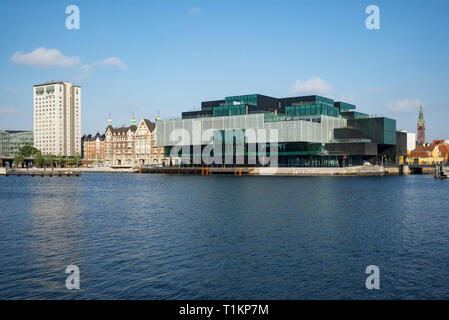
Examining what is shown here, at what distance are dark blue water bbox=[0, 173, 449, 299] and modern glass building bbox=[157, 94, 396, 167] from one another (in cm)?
→ 9640

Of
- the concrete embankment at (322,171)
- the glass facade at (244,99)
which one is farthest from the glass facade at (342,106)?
the glass facade at (244,99)

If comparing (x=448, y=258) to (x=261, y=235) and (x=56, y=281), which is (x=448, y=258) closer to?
(x=261, y=235)

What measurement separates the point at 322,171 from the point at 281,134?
18.7 metres

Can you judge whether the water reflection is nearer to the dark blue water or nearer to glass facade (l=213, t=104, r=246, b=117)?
the dark blue water

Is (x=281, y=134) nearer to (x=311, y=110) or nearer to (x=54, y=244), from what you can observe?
(x=311, y=110)

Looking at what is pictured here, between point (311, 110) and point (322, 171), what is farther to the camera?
point (311, 110)

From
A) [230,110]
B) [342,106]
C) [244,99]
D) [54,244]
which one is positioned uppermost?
[244,99]

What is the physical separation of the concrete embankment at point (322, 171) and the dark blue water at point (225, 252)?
8893 cm

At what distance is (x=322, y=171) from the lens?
142 metres

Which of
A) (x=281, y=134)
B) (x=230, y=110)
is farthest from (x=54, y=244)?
(x=230, y=110)

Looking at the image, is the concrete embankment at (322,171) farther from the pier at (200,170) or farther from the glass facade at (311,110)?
the glass facade at (311,110)

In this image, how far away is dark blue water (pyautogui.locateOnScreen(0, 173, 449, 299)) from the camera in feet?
72.7

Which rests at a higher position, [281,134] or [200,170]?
[281,134]

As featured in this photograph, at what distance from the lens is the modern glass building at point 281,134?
488ft
